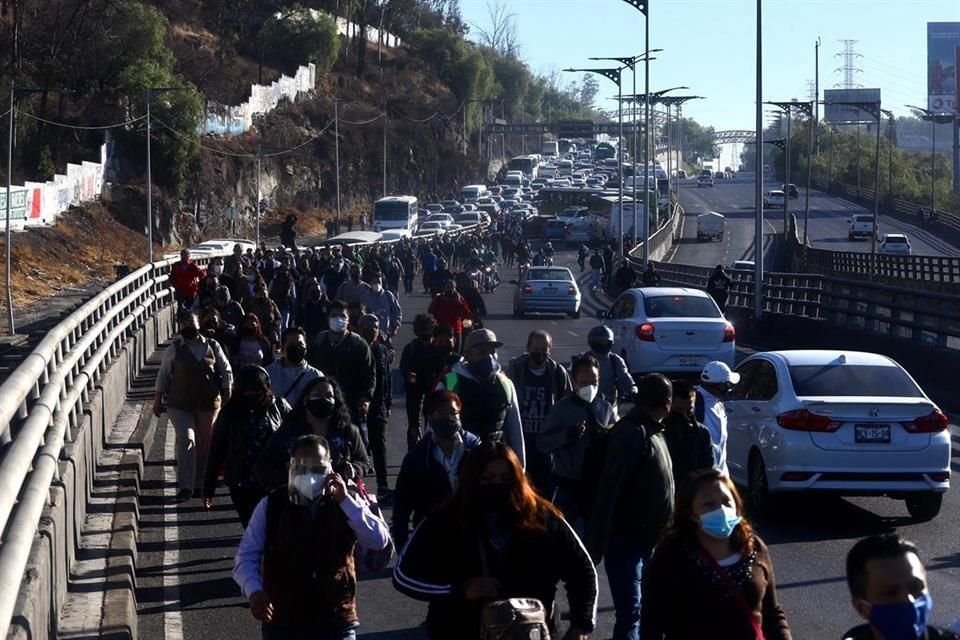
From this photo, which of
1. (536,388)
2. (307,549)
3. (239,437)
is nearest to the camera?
(307,549)

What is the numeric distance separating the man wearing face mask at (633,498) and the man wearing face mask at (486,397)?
2551mm

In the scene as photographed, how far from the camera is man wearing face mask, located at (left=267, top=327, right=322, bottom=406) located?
11.1 m

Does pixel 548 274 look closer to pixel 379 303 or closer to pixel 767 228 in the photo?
pixel 379 303

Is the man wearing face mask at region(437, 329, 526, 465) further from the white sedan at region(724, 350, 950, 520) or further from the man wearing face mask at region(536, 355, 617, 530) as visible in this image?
the white sedan at region(724, 350, 950, 520)

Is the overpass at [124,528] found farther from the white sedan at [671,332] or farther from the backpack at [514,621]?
the white sedan at [671,332]

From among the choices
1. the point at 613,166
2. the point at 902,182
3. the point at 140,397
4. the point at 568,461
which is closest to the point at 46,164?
the point at 140,397

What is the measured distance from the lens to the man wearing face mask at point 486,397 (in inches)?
412

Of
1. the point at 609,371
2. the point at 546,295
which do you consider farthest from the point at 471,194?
the point at 609,371

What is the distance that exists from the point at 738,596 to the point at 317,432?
3415 millimetres

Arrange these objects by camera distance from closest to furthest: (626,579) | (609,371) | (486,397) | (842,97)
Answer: (626,579) < (486,397) < (609,371) < (842,97)

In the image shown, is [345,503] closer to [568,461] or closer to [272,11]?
[568,461]

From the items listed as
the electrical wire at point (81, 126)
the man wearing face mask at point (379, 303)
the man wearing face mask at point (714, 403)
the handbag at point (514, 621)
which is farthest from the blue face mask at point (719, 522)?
the electrical wire at point (81, 126)

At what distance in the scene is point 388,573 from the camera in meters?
10.9

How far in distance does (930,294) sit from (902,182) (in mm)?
127655
